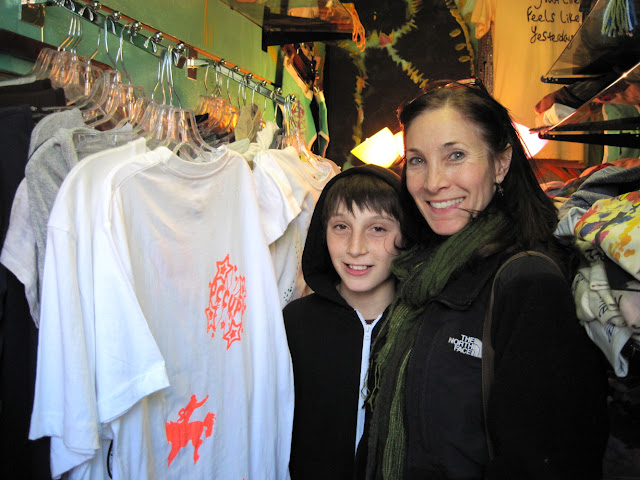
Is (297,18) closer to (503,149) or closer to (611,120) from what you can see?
(503,149)

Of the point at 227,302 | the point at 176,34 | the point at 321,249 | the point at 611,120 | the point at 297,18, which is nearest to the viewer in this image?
the point at 611,120

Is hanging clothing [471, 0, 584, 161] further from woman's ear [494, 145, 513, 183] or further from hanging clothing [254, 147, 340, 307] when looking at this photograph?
woman's ear [494, 145, 513, 183]

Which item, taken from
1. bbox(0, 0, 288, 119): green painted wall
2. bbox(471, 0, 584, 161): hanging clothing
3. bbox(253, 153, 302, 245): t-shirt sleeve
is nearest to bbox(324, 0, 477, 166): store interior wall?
bbox(471, 0, 584, 161): hanging clothing

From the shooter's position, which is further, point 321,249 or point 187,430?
point 321,249

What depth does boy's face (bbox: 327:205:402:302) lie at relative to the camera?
151cm

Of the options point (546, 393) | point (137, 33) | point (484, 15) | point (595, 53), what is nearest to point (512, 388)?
point (546, 393)

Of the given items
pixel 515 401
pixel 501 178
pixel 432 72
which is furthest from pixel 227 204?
pixel 432 72

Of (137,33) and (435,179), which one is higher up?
(137,33)

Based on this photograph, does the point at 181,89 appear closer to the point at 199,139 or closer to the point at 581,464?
the point at 199,139

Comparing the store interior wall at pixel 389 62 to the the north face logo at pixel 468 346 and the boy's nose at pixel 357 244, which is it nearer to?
the boy's nose at pixel 357 244

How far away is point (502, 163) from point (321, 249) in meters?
0.65

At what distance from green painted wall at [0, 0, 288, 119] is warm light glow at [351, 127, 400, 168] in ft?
3.47

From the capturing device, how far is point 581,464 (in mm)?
942

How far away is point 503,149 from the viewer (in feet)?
4.09
